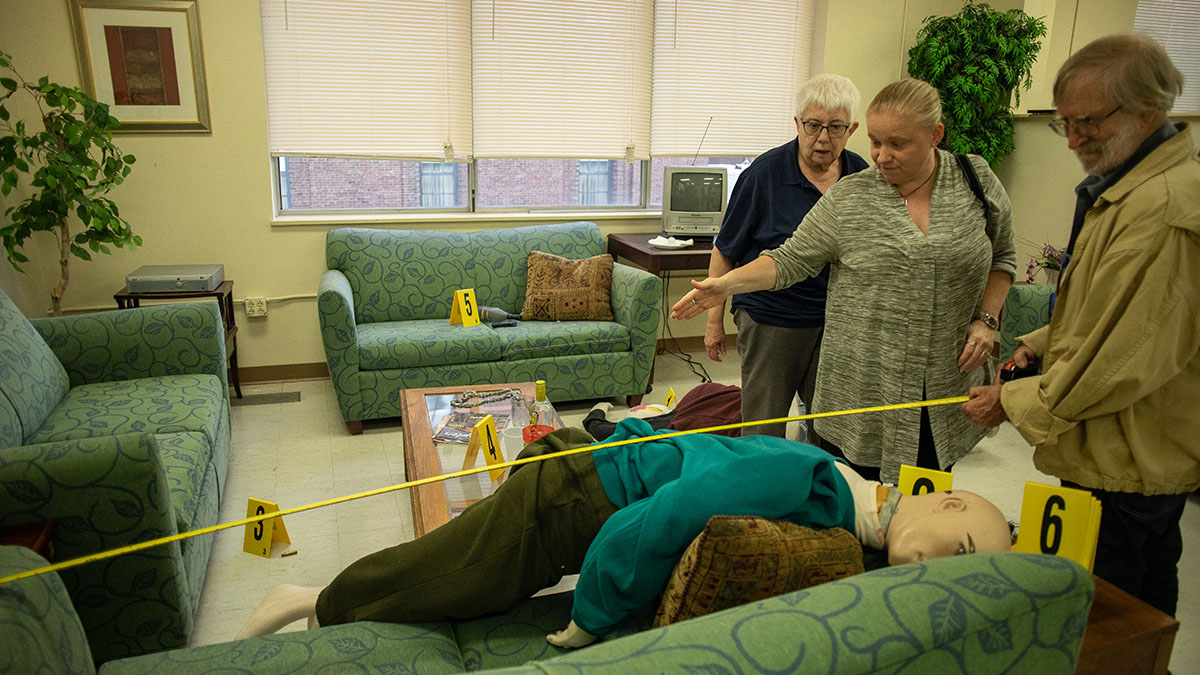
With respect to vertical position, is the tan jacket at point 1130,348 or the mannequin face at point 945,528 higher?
the tan jacket at point 1130,348

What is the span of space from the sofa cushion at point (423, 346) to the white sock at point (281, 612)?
1.98 m

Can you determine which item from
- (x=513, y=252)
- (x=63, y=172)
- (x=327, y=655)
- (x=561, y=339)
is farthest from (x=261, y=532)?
(x=513, y=252)

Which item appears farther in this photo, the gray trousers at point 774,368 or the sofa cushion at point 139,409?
the sofa cushion at point 139,409

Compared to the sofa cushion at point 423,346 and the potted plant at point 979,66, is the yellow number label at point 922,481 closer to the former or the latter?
the sofa cushion at point 423,346

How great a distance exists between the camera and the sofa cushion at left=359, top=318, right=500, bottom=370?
3463 millimetres

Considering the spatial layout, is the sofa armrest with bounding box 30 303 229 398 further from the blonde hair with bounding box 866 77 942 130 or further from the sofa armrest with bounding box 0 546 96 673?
the blonde hair with bounding box 866 77 942 130

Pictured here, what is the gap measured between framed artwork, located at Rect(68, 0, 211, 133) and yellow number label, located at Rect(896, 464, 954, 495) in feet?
12.0

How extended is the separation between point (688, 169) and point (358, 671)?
3.48 metres

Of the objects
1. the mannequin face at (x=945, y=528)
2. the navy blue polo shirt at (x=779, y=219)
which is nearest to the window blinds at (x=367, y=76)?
the navy blue polo shirt at (x=779, y=219)

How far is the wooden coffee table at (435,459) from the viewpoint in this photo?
209 cm

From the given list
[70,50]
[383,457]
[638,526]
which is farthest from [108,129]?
[638,526]

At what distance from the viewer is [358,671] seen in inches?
48.8

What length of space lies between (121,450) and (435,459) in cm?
92

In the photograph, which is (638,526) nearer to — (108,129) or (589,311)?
(589,311)
